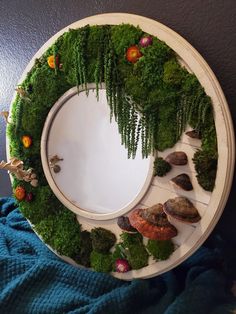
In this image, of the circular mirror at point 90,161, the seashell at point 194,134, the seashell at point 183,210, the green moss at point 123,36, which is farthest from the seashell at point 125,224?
the green moss at point 123,36

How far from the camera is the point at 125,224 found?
0.75m

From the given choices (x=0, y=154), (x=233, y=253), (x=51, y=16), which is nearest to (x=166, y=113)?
(x=233, y=253)

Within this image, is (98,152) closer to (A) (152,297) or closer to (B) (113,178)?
(B) (113,178)

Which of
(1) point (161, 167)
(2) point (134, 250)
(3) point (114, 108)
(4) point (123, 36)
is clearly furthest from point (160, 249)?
(4) point (123, 36)

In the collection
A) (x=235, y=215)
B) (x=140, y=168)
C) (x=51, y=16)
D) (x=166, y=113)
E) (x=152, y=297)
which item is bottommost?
(x=152, y=297)

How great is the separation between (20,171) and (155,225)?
0.38 meters

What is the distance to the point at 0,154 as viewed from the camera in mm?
1235

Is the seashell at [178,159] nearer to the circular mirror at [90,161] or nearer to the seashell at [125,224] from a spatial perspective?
the circular mirror at [90,161]

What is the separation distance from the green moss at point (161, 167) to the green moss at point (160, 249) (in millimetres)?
147

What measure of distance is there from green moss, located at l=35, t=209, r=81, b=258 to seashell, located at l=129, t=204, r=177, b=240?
0.20 meters

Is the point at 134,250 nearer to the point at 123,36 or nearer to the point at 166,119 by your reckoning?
the point at 166,119

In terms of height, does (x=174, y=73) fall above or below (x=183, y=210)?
above

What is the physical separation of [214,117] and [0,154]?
865mm

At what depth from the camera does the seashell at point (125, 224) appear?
74cm
